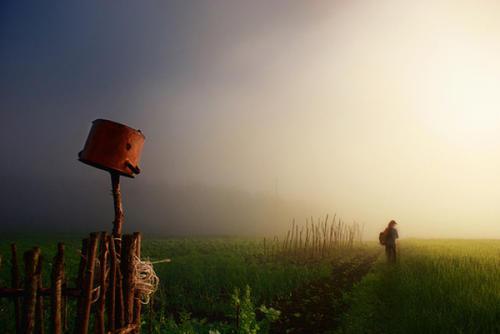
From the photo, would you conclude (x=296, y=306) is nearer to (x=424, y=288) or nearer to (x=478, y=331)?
(x=424, y=288)

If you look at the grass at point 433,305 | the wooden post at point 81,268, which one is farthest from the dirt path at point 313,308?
the wooden post at point 81,268

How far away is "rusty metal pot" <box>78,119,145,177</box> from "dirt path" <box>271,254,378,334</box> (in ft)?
18.1

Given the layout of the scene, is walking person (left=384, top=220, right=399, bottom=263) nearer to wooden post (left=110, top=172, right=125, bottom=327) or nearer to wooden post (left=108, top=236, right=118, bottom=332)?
wooden post (left=110, top=172, right=125, bottom=327)

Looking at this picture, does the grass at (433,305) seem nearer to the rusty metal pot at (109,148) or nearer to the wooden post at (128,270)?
the wooden post at (128,270)

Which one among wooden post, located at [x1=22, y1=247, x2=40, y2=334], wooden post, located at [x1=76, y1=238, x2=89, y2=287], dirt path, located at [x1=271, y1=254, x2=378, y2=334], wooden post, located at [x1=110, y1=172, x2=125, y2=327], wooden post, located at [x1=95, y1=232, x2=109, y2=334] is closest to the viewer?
wooden post, located at [x1=22, y1=247, x2=40, y2=334]

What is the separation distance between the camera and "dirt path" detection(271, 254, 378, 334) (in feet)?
26.9

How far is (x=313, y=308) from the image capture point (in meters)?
9.81

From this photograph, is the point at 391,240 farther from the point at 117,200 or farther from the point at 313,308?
the point at 117,200

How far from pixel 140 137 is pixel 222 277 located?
9916mm

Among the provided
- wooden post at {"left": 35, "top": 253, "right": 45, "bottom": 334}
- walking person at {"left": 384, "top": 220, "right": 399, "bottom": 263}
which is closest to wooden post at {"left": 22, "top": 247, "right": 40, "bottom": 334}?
wooden post at {"left": 35, "top": 253, "right": 45, "bottom": 334}

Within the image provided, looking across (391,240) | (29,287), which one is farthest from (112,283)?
(391,240)

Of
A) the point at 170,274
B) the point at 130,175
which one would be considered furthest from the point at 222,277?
the point at 130,175

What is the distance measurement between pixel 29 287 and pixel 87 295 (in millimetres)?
552

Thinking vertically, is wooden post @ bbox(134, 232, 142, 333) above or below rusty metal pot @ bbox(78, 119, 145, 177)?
below
